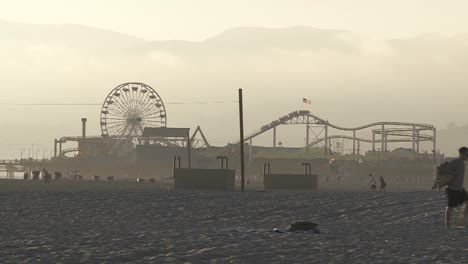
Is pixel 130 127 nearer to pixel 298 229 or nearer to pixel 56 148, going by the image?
pixel 56 148

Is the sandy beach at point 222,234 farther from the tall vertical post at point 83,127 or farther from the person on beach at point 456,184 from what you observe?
the tall vertical post at point 83,127

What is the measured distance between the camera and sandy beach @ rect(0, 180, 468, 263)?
455 inches

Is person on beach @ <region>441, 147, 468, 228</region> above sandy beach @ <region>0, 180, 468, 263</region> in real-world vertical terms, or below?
above

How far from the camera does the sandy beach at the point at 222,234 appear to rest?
37.9 ft

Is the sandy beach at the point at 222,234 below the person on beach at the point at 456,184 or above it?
below

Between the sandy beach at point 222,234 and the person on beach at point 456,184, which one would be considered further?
the person on beach at point 456,184

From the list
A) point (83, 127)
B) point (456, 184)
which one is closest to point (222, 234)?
point (456, 184)

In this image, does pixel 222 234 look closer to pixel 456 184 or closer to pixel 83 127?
pixel 456 184

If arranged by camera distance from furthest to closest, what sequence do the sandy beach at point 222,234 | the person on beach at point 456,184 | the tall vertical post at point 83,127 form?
the tall vertical post at point 83,127, the person on beach at point 456,184, the sandy beach at point 222,234

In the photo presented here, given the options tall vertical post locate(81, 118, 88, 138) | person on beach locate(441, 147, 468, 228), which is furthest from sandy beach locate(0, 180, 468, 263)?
tall vertical post locate(81, 118, 88, 138)

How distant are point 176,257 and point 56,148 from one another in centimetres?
18150

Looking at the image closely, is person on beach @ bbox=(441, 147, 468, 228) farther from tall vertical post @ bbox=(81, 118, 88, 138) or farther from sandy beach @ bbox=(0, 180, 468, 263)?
tall vertical post @ bbox=(81, 118, 88, 138)

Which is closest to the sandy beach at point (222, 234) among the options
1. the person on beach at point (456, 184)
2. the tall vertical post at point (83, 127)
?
the person on beach at point (456, 184)

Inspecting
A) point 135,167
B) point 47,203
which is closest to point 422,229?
point 47,203
